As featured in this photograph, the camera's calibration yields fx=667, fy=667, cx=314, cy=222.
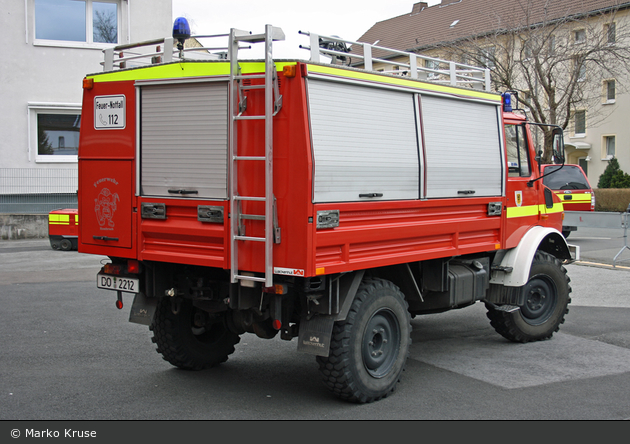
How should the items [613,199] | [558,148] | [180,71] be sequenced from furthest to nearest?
1. [613,199]
2. [558,148]
3. [180,71]

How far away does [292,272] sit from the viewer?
4.86 meters

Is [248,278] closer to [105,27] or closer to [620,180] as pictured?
[105,27]

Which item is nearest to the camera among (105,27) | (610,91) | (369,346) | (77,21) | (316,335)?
(316,335)

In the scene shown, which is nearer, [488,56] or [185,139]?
[185,139]

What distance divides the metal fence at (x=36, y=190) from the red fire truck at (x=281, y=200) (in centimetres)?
1429

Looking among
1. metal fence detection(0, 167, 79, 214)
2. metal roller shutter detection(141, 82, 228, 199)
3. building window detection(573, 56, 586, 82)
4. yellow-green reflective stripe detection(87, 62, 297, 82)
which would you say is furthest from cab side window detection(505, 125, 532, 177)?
building window detection(573, 56, 586, 82)

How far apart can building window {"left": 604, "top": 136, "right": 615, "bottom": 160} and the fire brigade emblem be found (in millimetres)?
36960

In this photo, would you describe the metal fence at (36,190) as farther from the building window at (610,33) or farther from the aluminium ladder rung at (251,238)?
the building window at (610,33)

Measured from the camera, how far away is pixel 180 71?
211 inches

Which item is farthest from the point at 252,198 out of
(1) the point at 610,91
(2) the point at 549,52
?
(1) the point at 610,91

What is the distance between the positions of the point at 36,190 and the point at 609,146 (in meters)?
31.3

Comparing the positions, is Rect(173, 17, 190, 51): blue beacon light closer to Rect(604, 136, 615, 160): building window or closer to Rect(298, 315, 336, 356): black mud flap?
Rect(298, 315, 336, 356): black mud flap

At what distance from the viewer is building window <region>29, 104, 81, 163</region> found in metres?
20.0

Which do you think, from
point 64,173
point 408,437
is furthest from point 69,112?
point 408,437
